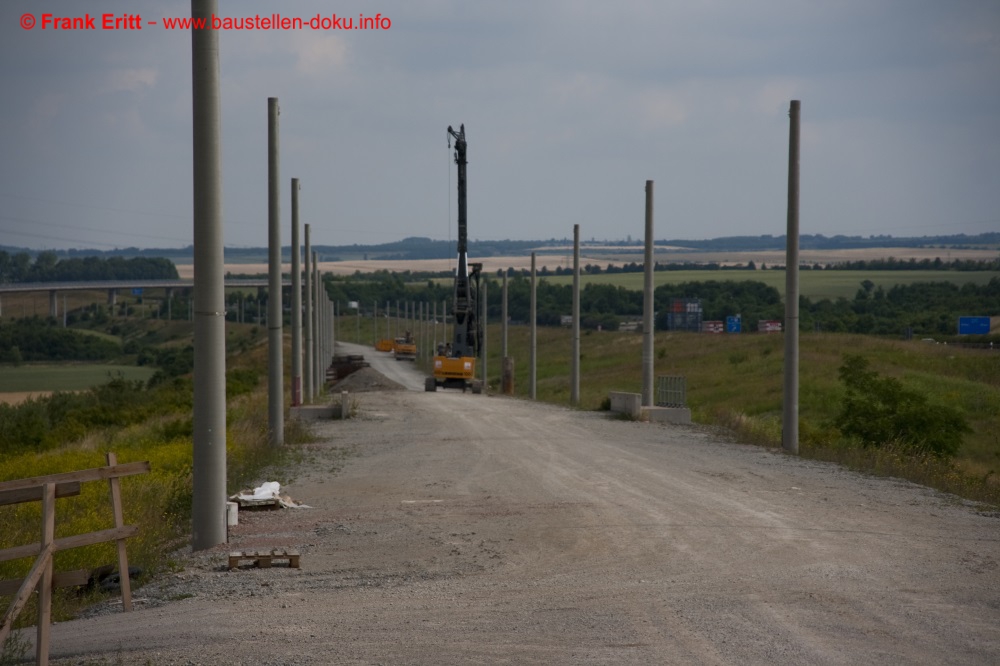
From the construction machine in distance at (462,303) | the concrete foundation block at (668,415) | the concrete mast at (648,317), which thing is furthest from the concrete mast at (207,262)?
the construction machine in distance at (462,303)

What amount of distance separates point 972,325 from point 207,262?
92.8 metres

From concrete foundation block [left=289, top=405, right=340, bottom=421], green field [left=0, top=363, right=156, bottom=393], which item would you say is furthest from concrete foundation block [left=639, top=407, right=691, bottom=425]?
green field [left=0, top=363, right=156, bottom=393]

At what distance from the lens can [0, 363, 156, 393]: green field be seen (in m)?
64.5

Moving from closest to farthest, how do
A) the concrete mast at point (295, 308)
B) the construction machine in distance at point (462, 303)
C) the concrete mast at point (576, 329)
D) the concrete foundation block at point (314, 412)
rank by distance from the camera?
the concrete mast at point (295, 308) → the concrete foundation block at point (314, 412) → the concrete mast at point (576, 329) → the construction machine in distance at point (462, 303)

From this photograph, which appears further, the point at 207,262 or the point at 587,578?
the point at 207,262

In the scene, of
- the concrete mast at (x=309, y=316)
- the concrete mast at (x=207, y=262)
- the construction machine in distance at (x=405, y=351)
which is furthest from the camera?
the construction machine in distance at (x=405, y=351)

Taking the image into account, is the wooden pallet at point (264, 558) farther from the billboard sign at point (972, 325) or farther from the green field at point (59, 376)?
the billboard sign at point (972, 325)

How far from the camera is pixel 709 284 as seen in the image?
159500 mm

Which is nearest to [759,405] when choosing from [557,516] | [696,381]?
[696,381]

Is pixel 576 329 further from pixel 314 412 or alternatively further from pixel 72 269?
pixel 72 269

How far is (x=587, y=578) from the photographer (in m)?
10.3

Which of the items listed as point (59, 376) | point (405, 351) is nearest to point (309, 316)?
point (59, 376)

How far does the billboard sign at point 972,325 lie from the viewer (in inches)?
3720

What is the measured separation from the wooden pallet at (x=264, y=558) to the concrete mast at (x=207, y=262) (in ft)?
3.43
